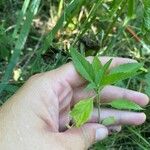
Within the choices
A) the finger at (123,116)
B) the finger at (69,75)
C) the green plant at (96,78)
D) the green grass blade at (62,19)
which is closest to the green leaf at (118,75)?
the green plant at (96,78)

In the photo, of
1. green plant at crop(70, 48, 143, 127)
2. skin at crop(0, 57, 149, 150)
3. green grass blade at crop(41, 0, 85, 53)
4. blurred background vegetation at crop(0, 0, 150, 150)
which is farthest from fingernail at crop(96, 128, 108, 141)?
green grass blade at crop(41, 0, 85, 53)

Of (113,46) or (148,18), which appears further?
(113,46)

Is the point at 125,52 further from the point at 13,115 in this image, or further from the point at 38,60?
the point at 13,115

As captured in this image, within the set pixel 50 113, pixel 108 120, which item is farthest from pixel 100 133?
pixel 50 113

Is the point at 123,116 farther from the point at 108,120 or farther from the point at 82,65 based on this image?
the point at 82,65

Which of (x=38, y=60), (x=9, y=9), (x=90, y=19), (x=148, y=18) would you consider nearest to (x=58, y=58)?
(x=38, y=60)
